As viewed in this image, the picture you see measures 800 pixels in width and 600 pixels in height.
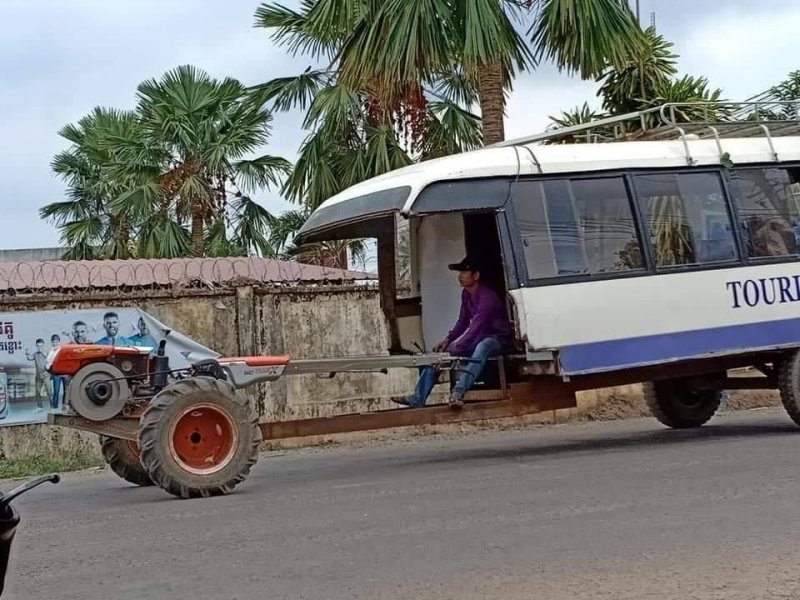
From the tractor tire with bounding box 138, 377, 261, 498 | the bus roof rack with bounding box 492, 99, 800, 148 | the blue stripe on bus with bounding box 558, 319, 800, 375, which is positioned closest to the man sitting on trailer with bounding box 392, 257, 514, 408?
the blue stripe on bus with bounding box 558, 319, 800, 375

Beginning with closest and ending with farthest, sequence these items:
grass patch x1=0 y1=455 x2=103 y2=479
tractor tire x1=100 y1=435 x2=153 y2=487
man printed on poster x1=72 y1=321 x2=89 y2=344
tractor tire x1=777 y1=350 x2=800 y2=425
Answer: tractor tire x1=100 y1=435 x2=153 y2=487
tractor tire x1=777 y1=350 x2=800 y2=425
grass patch x1=0 y1=455 x2=103 y2=479
man printed on poster x1=72 y1=321 x2=89 y2=344

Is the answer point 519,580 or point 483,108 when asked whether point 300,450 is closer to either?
point 483,108

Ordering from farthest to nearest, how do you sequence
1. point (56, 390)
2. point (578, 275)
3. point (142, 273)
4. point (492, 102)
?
point (142, 273)
point (492, 102)
point (56, 390)
point (578, 275)

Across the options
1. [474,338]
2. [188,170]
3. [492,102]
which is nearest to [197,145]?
[188,170]

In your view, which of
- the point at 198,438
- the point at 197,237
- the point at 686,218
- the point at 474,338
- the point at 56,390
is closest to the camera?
the point at 198,438

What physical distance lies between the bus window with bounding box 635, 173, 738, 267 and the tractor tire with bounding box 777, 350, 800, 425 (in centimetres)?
120

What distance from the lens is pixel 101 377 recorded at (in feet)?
28.7

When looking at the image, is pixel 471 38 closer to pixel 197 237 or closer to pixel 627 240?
pixel 627 240

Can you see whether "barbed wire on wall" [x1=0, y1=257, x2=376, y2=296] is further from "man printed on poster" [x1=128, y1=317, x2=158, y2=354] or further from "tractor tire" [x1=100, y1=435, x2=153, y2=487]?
"tractor tire" [x1=100, y1=435, x2=153, y2=487]

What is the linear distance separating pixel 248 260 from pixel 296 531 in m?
12.6

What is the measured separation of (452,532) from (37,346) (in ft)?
24.7

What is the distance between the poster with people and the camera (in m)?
12.6

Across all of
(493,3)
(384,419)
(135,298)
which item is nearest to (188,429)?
(384,419)

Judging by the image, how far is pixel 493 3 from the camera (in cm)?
1421
